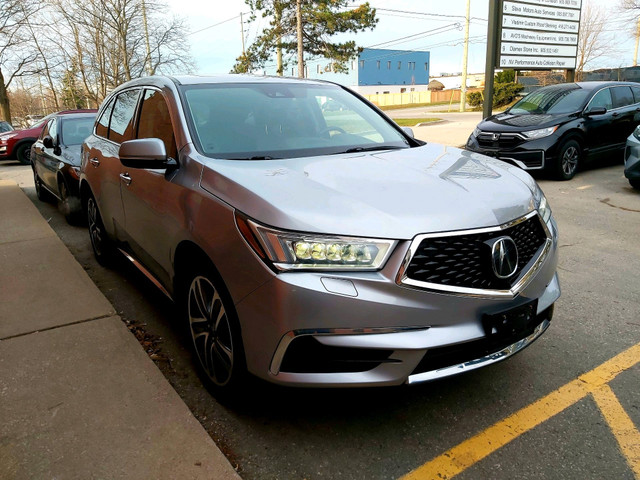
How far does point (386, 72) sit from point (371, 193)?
3141 inches

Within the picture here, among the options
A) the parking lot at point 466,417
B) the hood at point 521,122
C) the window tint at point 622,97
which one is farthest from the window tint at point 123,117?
the window tint at point 622,97

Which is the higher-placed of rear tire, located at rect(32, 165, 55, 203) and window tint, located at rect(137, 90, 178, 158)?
window tint, located at rect(137, 90, 178, 158)

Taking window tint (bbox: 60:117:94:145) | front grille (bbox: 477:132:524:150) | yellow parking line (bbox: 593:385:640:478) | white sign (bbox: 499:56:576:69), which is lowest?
yellow parking line (bbox: 593:385:640:478)

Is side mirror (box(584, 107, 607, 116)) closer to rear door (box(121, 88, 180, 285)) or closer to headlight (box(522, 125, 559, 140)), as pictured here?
headlight (box(522, 125, 559, 140))

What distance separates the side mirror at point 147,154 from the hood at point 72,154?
4.07m

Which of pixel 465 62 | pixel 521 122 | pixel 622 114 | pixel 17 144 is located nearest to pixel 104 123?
pixel 521 122

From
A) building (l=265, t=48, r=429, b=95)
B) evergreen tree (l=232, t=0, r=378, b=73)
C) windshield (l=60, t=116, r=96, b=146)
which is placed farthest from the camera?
building (l=265, t=48, r=429, b=95)

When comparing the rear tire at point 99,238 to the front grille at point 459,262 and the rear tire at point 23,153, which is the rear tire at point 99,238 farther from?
the rear tire at point 23,153

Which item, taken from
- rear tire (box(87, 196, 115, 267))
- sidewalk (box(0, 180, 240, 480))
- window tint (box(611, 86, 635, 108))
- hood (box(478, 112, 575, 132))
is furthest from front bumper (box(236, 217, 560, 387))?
window tint (box(611, 86, 635, 108))

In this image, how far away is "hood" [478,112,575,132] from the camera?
29.4ft

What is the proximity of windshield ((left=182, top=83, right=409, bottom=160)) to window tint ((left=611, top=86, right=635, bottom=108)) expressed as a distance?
8.03m

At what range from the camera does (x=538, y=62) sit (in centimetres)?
1431

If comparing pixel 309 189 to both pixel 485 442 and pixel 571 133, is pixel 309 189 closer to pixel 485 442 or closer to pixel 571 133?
pixel 485 442

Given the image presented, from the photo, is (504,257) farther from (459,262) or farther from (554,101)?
(554,101)
